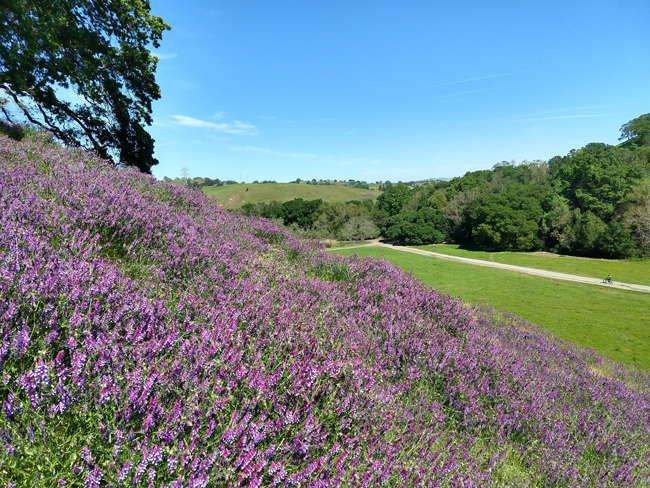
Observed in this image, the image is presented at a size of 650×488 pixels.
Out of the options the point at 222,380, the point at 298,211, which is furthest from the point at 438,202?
the point at 222,380

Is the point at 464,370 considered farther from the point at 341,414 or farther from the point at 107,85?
the point at 107,85

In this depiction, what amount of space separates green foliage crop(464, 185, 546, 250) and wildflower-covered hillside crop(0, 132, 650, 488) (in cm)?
5305

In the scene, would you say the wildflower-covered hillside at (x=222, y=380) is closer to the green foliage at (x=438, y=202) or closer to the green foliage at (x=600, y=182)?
the green foliage at (x=600, y=182)

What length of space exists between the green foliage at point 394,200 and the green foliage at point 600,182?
4052cm

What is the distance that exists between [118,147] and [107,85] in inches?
101

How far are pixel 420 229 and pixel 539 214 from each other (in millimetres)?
20700

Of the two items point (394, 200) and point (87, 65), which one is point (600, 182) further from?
point (87, 65)

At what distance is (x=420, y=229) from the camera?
216 feet

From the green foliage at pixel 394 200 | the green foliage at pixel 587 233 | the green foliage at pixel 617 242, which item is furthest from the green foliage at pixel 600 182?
the green foliage at pixel 394 200

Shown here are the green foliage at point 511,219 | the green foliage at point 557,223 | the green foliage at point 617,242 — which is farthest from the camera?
the green foliage at point 511,219

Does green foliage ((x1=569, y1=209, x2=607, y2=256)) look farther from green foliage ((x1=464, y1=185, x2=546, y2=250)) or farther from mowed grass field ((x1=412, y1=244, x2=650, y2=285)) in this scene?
green foliage ((x1=464, y1=185, x2=546, y2=250))

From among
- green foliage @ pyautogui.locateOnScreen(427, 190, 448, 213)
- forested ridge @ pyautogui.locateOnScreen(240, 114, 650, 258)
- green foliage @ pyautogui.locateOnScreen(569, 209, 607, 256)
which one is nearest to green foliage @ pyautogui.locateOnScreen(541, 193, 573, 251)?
forested ridge @ pyautogui.locateOnScreen(240, 114, 650, 258)

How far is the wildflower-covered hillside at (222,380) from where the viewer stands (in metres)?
1.33

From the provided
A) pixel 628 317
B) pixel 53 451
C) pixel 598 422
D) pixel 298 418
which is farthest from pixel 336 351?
pixel 628 317
